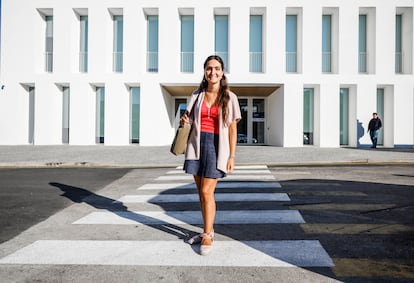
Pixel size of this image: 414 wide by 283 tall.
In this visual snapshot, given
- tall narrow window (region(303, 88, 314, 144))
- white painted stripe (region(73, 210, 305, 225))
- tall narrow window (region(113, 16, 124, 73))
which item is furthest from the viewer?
tall narrow window (region(113, 16, 124, 73))

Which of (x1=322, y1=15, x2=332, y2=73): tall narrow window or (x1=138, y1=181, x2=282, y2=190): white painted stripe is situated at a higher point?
(x1=322, y1=15, x2=332, y2=73): tall narrow window

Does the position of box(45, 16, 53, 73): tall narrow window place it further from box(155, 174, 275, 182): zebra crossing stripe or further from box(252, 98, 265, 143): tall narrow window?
box(155, 174, 275, 182): zebra crossing stripe

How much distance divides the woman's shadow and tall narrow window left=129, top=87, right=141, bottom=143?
1329 centimetres

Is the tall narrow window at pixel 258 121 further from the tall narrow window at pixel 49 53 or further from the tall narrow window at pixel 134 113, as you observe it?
the tall narrow window at pixel 49 53

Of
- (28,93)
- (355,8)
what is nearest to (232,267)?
(355,8)

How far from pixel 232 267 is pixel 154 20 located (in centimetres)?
2003

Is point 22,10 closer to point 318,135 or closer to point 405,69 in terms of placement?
point 318,135

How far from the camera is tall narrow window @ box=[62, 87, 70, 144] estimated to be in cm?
2003

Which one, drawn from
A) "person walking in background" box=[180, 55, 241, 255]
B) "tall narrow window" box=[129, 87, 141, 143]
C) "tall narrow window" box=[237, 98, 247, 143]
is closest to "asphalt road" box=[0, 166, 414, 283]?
"person walking in background" box=[180, 55, 241, 255]

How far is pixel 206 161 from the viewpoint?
3.03m

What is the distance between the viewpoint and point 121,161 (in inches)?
442

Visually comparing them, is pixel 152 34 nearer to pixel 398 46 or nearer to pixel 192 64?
pixel 192 64

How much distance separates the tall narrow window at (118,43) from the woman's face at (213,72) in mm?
18211

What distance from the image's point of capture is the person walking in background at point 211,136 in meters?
3.01
